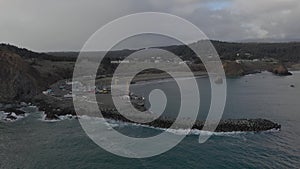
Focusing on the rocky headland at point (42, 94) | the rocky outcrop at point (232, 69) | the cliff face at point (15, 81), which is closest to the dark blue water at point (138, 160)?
the rocky headland at point (42, 94)

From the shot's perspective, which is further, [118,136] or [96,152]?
[118,136]

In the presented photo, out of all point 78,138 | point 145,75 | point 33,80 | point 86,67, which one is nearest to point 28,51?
point 86,67

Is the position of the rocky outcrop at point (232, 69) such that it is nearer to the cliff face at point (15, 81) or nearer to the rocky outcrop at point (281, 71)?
the rocky outcrop at point (281, 71)

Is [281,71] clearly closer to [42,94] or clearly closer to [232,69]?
[232,69]

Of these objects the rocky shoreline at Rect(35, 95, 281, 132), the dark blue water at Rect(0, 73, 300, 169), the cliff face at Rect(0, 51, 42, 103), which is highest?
the cliff face at Rect(0, 51, 42, 103)

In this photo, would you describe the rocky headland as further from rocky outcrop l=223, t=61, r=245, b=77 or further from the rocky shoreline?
rocky outcrop l=223, t=61, r=245, b=77

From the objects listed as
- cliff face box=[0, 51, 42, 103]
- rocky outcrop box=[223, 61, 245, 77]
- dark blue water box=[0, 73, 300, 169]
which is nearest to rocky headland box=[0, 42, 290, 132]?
cliff face box=[0, 51, 42, 103]

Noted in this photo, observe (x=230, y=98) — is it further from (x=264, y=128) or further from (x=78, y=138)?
(x=78, y=138)

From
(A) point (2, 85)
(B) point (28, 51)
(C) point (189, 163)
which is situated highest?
(B) point (28, 51)
